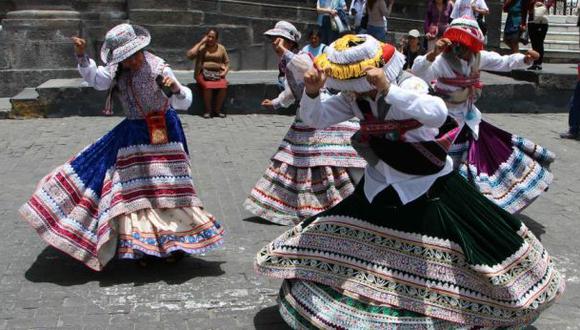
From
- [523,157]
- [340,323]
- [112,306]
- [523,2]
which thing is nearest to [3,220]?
[112,306]

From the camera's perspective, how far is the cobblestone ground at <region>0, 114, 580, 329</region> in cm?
445

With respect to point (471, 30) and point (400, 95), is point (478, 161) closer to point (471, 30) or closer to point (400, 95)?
point (471, 30)

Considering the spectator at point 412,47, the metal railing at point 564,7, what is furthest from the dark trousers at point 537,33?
the metal railing at point 564,7

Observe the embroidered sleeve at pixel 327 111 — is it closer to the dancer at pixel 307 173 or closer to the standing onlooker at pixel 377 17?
the dancer at pixel 307 173

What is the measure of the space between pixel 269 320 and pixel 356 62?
5.17 feet

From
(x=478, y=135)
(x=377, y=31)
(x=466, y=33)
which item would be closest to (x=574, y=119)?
(x=377, y=31)

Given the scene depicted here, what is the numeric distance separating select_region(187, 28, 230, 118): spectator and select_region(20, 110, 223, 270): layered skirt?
646cm

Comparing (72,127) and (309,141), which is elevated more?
(309,141)

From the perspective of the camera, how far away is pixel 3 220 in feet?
21.0

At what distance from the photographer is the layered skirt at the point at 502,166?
19.9ft

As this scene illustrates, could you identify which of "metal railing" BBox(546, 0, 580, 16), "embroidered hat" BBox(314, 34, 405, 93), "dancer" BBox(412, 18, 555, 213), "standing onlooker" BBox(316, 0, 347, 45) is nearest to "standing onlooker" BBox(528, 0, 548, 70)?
"standing onlooker" BBox(316, 0, 347, 45)

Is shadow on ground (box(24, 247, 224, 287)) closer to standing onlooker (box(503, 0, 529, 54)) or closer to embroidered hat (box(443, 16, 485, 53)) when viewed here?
embroidered hat (box(443, 16, 485, 53))

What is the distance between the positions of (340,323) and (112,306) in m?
1.58

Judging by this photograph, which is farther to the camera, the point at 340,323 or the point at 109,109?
the point at 109,109
